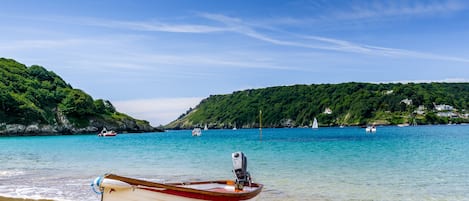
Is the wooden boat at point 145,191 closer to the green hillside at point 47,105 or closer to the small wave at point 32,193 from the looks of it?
the small wave at point 32,193

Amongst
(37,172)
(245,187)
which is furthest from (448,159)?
(37,172)

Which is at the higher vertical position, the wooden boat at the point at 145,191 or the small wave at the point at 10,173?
the wooden boat at the point at 145,191

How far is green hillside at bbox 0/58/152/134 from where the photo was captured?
134 metres

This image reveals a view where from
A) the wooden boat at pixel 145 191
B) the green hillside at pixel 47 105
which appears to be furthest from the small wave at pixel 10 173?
the green hillside at pixel 47 105

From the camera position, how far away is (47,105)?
155875 millimetres

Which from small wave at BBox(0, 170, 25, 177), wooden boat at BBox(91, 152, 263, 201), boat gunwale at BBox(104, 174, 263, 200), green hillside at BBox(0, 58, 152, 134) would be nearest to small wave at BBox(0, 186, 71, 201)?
wooden boat at BBox(91, 152, 263, 201)

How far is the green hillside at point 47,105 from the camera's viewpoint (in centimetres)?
13400

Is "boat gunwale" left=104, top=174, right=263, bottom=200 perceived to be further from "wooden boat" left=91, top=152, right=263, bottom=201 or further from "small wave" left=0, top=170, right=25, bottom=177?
"small wave" left=0, top=170, right=25, bottom=177

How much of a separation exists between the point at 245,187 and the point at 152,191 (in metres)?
4.26

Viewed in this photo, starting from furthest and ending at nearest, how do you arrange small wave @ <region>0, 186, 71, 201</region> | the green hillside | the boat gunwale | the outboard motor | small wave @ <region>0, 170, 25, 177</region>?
1. the green hillside
2. small wave @ <region>0, 170, 25, 177</region>
3. small wave @ <region>0, 186, 71, 201</region>
4. the outboard motor
5. the boat gunwale

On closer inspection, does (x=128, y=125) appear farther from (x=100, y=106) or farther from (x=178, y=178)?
(x=178, y=178)

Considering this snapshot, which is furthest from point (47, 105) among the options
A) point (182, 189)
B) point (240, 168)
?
point (182, 189)

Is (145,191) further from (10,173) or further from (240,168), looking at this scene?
(10,173)

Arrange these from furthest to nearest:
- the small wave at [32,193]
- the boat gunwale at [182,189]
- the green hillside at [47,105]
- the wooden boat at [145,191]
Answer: the green hillside at [47,105]
the small wave at [32,193]
the boat gunwale at [182,189]
the wooden boat at [145,191]
